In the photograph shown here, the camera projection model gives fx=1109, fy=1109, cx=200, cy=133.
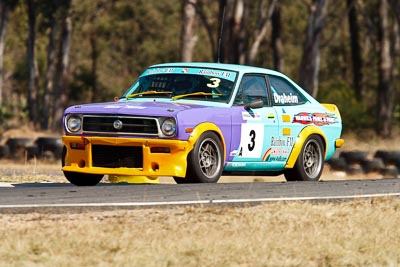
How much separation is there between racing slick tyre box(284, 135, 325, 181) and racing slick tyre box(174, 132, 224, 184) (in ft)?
5.13

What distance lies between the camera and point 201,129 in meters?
11.3

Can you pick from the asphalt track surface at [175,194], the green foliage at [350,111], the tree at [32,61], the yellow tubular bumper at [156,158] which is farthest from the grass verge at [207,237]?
the tree at [32,61]

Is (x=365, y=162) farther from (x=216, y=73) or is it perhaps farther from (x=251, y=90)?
(x=216, y=73)

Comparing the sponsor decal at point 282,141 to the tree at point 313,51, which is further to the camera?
the tree at point 313,51

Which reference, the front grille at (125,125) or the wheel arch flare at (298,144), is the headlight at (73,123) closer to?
the front grille at (125,125)

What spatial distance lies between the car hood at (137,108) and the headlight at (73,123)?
0.21 ft

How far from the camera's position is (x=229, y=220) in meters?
8.88

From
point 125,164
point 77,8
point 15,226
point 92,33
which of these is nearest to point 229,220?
point 15,226

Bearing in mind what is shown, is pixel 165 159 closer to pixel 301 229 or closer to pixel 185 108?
pixel 185 108

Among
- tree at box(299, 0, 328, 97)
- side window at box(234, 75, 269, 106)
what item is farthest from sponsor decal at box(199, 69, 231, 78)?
tree at box(299, 0, 328, 97)

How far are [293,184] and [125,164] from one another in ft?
6.21

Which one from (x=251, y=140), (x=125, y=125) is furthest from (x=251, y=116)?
(x=125, y=125)

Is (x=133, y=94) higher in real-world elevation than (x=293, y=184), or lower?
higher

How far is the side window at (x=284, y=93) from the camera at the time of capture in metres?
13.0
